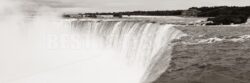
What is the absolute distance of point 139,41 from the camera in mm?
24516

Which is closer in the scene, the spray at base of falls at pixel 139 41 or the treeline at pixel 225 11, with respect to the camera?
the spray at base of falls at pixel 139 41

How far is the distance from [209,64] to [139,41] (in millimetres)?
11981

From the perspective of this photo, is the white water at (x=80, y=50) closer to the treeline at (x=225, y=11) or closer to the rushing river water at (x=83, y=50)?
the rushing river water at (x=83, y=50)

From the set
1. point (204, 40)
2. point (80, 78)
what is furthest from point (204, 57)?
point (80, 78)

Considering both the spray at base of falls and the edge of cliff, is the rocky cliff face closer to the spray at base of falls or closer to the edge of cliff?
the edge of cliff

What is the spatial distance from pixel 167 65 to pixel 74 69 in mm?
16454

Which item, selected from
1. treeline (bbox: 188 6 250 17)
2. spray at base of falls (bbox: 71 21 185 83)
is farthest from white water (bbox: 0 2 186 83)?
treeline (bbox: 188 6 250 17)

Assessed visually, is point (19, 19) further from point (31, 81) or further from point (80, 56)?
point (31, 81)

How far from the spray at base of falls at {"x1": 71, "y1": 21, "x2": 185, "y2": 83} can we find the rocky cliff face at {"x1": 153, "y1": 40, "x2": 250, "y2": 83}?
Result: 37 centimetres

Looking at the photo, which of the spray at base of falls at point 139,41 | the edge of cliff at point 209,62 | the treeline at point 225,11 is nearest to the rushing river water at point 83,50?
the spray at base of falls at point 139,41

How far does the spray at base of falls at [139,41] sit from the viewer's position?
49.3 feet

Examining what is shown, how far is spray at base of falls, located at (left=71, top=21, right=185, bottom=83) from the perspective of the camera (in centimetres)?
1504

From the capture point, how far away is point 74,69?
2838 centimetres

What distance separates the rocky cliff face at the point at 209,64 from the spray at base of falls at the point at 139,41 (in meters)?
0.37
